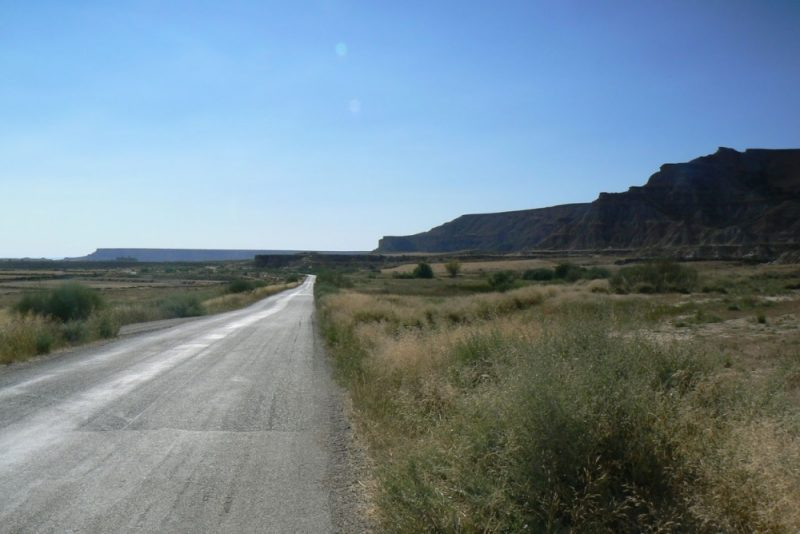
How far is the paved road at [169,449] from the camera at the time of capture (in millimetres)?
5621

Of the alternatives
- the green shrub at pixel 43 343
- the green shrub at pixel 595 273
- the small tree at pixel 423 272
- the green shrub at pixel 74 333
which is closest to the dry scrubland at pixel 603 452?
the green shrub at pixel 43 343

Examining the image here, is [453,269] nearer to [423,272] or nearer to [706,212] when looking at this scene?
[423,272]

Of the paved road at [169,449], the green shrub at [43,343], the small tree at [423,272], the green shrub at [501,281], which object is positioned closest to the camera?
→ the paved road at [169,449]

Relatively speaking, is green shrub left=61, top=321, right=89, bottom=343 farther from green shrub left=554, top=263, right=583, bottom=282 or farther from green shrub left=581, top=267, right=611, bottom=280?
green shrub left=554, top=263, right=583, bottom=282

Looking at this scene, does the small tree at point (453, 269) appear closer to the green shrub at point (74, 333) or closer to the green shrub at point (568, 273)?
the green shrub at point (568, 273)

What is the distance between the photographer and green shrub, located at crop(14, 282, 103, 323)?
96.8ft

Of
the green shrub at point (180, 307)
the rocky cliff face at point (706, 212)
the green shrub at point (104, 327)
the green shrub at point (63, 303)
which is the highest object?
the rocky cliff face at point (706, 212)

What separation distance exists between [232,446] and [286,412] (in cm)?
→ 233

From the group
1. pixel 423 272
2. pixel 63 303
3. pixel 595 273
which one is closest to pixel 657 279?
pixel 595 273

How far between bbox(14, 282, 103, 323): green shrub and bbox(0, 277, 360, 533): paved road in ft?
52.3

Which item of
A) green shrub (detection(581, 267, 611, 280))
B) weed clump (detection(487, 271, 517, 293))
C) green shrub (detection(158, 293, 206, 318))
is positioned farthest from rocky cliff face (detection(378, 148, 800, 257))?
green shrub (detection(158, 293, 206, 318))

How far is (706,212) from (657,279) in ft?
244

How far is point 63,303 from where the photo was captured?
30.3m

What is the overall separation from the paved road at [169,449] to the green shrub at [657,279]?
4977cm
